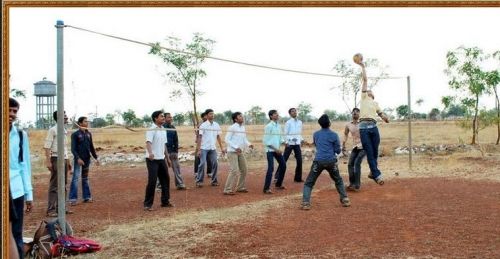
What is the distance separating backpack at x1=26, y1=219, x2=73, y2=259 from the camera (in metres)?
5.15

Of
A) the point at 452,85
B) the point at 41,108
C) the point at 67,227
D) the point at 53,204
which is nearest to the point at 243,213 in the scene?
the point at 67,227

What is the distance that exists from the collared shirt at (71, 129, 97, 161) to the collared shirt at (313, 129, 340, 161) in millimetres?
4042

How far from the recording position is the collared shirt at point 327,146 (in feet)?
24.5

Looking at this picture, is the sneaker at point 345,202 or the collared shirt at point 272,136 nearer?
the sneaker at point 345,202

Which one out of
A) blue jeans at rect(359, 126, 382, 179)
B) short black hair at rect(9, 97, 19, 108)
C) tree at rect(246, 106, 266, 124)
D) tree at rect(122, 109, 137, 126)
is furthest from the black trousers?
tree at rect(246, 106, 266, 124)

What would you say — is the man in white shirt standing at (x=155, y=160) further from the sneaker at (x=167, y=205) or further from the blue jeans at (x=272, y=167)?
the blue jeans at (x=272, y=167)

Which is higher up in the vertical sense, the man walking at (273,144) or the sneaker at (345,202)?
the man walking at (273,144)

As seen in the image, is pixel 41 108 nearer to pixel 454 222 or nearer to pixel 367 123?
pixel 367 123

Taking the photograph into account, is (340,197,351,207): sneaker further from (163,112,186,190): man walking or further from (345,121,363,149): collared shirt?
(163,112,186,190): man walking

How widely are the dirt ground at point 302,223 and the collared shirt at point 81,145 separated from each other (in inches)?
35.4

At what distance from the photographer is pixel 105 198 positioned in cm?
948

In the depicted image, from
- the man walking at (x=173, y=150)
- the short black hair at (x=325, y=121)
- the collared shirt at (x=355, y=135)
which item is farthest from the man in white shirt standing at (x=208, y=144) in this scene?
the short black hair at (x=325, y=121)

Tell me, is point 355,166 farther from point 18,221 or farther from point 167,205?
point 18,221

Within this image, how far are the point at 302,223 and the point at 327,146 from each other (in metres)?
1.56
